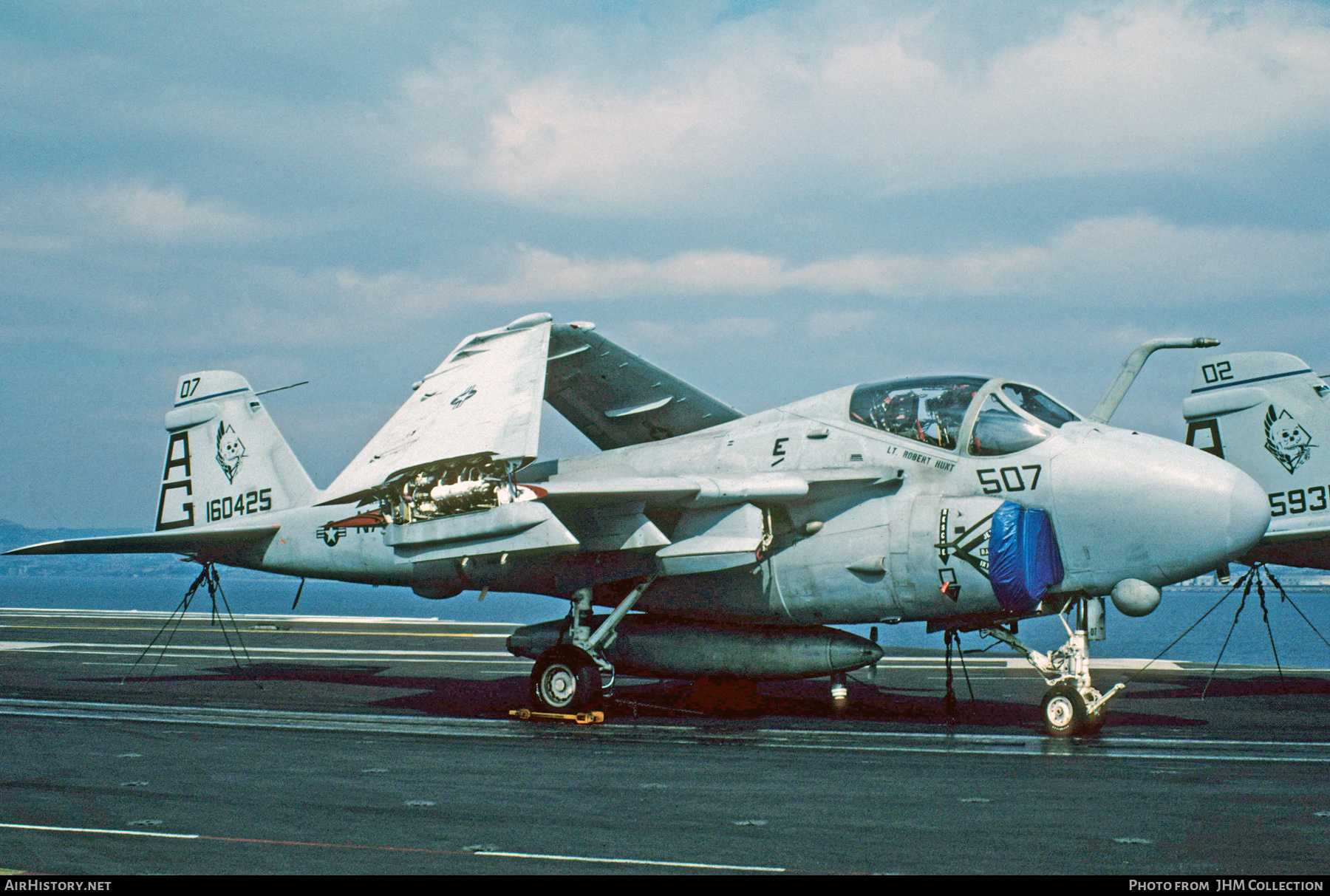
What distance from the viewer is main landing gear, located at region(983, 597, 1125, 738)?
14.0 meters

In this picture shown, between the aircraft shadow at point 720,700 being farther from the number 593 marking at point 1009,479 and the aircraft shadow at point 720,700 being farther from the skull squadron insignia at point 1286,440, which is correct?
the skull squadron insignia at point 1286,440

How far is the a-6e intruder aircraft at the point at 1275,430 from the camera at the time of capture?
20.2m

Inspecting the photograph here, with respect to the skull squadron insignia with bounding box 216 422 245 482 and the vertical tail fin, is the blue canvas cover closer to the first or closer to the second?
the vertical tail fin

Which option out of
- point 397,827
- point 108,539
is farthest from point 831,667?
point 108,539

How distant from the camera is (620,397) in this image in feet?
66.7

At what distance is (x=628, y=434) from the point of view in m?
20.8

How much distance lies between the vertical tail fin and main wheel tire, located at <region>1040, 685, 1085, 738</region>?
1342 centimetres

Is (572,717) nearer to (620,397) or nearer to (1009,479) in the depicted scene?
(620,397)

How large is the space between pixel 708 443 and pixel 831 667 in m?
3.76

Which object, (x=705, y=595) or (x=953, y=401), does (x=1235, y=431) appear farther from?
(x=705, y=595)

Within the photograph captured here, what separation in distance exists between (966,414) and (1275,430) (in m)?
8.92

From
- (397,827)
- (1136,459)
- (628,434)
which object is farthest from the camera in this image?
(628,434)

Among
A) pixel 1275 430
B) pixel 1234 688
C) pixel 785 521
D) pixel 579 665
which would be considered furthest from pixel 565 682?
pixel 1275 430
